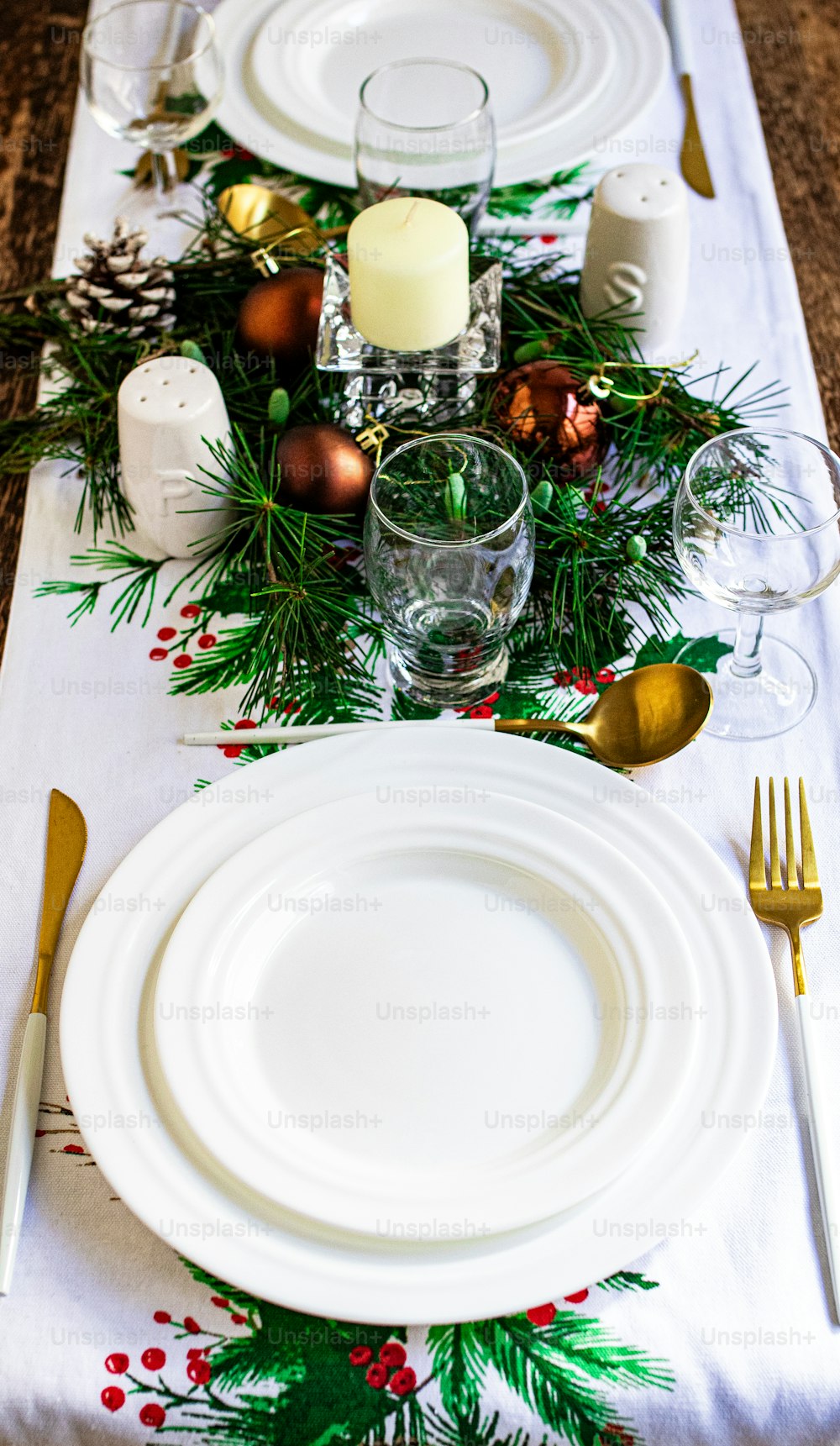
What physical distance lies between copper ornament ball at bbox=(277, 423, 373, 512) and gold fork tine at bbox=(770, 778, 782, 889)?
1.07 ft

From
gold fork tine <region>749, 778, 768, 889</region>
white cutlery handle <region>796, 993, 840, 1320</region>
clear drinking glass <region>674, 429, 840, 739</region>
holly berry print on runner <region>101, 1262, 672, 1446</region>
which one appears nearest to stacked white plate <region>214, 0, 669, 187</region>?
clear drinking glass <region>674, 429, 840, 739</region>

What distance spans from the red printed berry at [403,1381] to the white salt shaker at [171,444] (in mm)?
511

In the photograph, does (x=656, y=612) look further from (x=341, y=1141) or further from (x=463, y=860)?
(x=341, y=1141)

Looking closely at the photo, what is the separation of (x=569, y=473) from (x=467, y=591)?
19 centimetres

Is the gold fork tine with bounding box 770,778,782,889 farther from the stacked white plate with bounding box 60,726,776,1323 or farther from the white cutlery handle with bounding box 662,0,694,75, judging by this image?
the white cutlery handle with bounding box 662,0,694,75

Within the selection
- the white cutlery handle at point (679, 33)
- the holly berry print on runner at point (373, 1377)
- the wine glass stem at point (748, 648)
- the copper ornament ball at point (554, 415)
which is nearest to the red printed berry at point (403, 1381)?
the holly berry print on runner at point (373, 1377)

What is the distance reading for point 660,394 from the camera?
863 millimetres

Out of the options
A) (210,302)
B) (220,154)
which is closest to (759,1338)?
(210,302)

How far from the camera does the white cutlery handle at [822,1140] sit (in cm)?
52

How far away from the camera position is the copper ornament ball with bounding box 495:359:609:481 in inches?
32.4

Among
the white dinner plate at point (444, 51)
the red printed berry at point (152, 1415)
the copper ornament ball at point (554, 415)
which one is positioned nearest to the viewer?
the red printed berry at point (152, 1415)

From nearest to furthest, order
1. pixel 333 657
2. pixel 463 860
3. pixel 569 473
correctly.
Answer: pixel 463 860 → pixel 333 657 → pixel 569 473

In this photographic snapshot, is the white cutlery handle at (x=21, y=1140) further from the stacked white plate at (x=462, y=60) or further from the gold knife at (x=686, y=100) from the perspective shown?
the gold knife at (x=686, y=100)

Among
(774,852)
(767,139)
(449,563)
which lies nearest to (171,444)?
(449,563)
